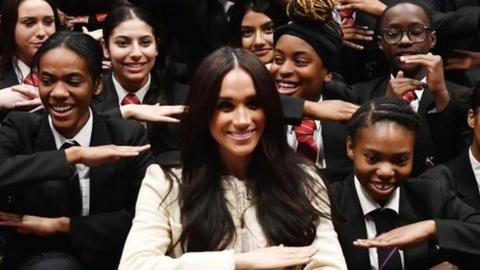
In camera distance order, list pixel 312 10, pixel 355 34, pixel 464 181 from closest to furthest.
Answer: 1. pixel 464 181
2. pixel 312 10
3. pixel 355 34

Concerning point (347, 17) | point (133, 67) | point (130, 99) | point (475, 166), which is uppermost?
point (347, 17)

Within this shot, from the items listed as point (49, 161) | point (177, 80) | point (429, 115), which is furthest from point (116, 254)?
point (429, 115)

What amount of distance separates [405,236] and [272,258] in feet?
1.56

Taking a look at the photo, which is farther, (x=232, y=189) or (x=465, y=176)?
(x=465, y=176)

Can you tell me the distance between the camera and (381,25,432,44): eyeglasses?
362 centimetres

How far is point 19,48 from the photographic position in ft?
12.0

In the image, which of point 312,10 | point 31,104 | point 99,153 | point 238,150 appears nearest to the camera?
point 238,150

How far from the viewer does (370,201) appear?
9.46 ft

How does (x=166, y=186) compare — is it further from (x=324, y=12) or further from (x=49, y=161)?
(x=324, y=12)

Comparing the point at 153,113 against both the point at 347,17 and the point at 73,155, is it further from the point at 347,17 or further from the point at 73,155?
the point at 347,17

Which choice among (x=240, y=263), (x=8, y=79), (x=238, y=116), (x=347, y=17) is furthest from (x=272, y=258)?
(x=347, y=17)

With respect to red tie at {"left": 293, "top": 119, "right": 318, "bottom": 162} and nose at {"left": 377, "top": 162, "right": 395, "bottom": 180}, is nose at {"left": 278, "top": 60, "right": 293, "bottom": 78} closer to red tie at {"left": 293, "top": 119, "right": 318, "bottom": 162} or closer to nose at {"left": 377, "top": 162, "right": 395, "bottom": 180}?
red tie at {"left": 293, "top": 119, "right": 318, "bottom": 162}

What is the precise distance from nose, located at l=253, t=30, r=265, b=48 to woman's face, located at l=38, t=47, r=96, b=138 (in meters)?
0.94

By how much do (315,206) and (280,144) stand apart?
191 millimetres
